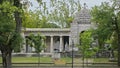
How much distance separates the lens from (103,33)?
41.0 meters

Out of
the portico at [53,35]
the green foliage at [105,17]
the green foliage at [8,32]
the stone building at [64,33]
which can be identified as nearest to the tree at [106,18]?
the green foliage at [105,17]

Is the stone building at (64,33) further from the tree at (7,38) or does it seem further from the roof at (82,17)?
the tree at (7,38)

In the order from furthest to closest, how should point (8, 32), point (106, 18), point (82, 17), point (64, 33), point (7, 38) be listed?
1. point (64, 33)
2. point (82, 17)
3. point (106, 18)
4. point (8, 32)
5. point (7, 38)

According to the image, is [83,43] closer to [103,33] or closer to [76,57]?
[103,33]

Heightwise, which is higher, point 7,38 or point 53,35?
point 7,38

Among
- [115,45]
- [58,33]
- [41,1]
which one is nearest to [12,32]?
[41,1]

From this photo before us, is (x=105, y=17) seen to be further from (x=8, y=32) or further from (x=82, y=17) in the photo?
(x=82, y=17)

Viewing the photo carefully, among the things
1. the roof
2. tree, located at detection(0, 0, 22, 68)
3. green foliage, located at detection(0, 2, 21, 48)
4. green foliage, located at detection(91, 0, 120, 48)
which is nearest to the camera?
tree, located at detection(0, 0, 22, 68)

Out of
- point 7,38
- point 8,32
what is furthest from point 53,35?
point 7,38

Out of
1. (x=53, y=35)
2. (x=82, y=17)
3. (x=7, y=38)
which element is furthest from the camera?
(x=53, y=35)

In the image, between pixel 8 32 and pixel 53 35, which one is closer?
pixel 8 32

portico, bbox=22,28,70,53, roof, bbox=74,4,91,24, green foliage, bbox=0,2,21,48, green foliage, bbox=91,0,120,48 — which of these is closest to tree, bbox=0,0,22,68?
green foliage, bbox=0,2,21,48

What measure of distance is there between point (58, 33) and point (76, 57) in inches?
761

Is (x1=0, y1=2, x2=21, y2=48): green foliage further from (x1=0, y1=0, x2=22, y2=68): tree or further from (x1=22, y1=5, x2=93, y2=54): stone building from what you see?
(x1=22, y1=5, x2=93, y2=54): stone building
